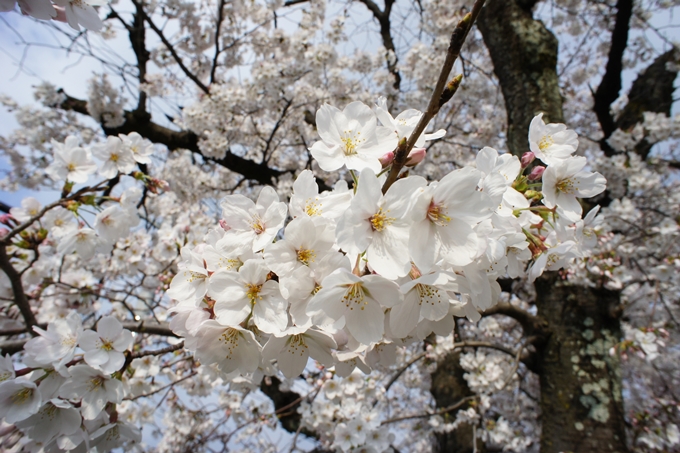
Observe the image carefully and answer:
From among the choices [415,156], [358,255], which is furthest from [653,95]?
[358,255]

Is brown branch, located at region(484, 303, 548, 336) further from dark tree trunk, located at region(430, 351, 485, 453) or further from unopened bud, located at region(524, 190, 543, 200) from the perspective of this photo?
unopened bud, located at region(524, 190, 543, 200)

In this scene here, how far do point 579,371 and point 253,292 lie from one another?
2.82 metres

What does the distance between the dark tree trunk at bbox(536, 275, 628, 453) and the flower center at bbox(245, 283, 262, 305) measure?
278 cm

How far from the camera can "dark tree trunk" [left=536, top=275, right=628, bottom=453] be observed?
239 cm

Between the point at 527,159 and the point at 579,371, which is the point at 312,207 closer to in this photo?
the point at 527,159

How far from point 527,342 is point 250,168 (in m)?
3.89

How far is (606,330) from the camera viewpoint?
273 cm

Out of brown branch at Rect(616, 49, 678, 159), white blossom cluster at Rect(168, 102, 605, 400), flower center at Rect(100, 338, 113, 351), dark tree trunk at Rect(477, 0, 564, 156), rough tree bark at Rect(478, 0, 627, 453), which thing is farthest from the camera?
brown branch at Rect(616, 49, 678, 159)

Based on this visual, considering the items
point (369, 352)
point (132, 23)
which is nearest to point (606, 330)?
point (369, 352)

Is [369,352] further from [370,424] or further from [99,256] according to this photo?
[99,256]

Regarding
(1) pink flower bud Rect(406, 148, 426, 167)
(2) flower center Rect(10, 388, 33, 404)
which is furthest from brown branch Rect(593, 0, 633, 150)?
(2) flower center Rect(10, 388, 33, 404)

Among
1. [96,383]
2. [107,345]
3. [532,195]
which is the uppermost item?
[532,195]

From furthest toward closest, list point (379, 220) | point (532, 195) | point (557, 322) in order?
point (557, 322), point (532, 195), point (379, 220)

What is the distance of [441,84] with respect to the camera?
0.70 m
